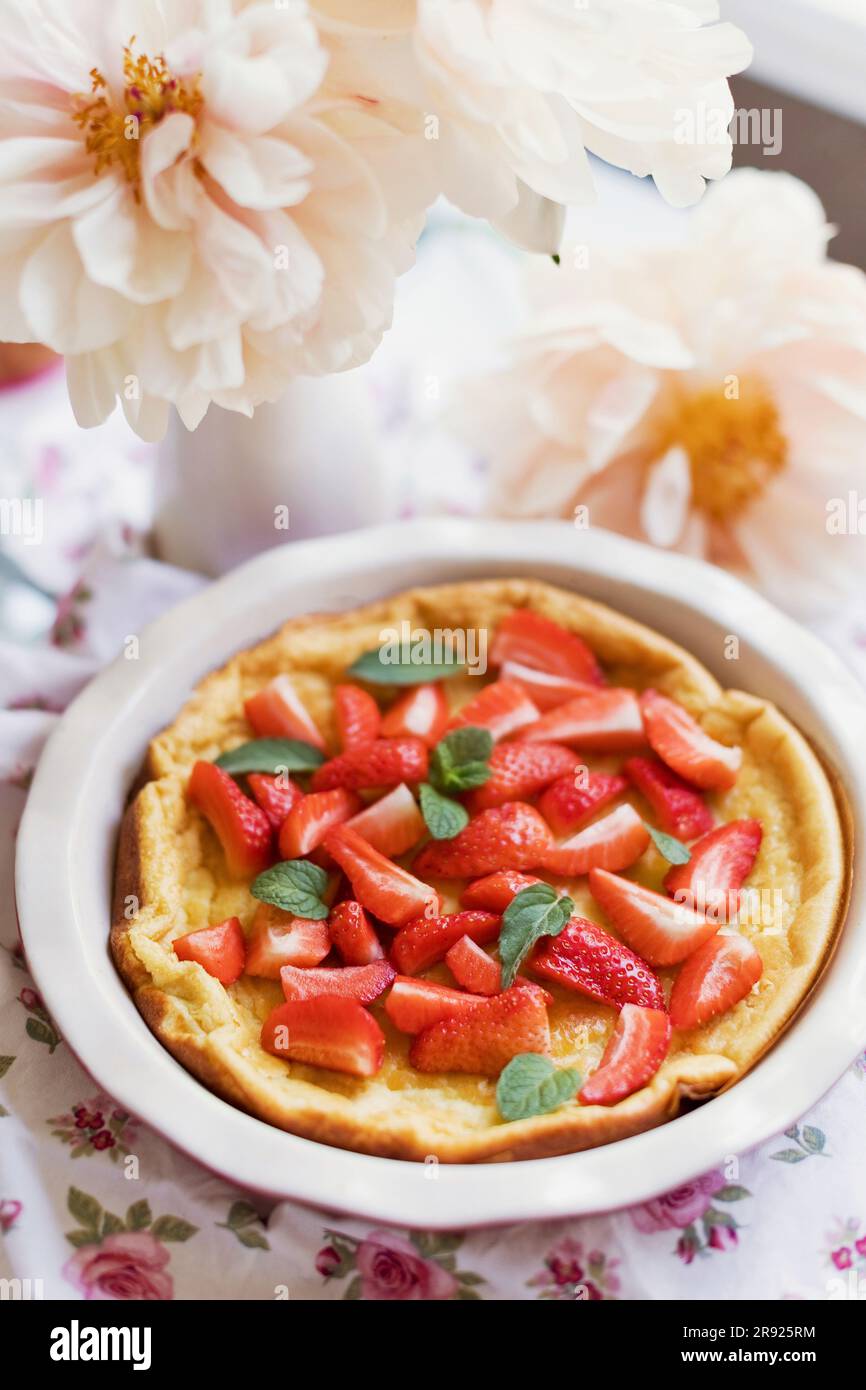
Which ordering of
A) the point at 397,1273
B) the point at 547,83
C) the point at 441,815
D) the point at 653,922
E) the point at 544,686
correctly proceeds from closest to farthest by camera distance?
the point at 547,83
the point at 397,1273
the point at 653,922
the point at 441,815
the point at 544,686

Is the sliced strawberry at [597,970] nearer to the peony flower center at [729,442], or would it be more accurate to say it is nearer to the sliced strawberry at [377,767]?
the sliced strawberry at [377,767]

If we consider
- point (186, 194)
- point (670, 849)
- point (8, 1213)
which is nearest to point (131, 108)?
point (186, 194)

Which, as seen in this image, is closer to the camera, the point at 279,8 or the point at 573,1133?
the point at 279,8

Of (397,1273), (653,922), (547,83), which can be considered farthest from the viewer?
(653,922)

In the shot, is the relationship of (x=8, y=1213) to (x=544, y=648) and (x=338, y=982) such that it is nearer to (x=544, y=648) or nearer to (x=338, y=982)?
(x=338, y=982)

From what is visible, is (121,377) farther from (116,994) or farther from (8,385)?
(8,385)
